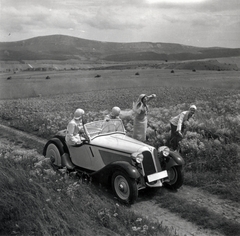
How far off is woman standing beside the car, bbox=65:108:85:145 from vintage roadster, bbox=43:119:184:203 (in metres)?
0.20

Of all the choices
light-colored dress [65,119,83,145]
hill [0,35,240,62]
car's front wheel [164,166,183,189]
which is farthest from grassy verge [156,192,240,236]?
hill [0,35,240,62]

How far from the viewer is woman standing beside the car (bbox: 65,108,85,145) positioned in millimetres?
7797

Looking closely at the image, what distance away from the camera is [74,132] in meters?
7.96

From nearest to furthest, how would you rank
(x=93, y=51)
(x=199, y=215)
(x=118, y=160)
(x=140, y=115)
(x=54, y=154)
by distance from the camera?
1. (x=199, y=215)
2. (x=118, y=160)
3. (x=54, y=154)
4. (x=140, y=115)
5. (x=93, y=51)

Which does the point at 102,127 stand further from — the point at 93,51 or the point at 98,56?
the point at 98,56

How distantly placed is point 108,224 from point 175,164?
259 cm

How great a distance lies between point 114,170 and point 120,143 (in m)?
0.72

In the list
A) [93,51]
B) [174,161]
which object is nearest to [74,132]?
[174,161]

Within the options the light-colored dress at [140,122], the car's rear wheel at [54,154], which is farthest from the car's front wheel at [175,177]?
the car's rear wheel at [54,154]

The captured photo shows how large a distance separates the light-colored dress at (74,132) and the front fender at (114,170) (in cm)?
103

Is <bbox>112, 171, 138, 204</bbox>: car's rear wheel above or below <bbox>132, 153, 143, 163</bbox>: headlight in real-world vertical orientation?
below

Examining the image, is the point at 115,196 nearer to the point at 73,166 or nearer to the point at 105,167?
the point at 105,167

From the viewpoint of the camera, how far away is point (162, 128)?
431 inches

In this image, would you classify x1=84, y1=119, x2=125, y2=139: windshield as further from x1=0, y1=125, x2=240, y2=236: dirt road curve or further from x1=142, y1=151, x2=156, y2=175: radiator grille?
x1=0, y1=125, x2=240, y2=236: dirt road curve
